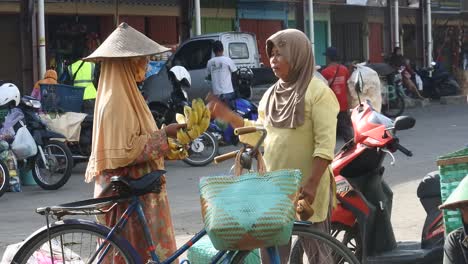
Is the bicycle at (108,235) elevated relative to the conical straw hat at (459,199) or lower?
lower

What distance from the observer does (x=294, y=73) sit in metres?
4.97

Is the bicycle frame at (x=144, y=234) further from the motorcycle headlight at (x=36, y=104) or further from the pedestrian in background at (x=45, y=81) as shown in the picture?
the pedestrian in background at (x=45, y=81)

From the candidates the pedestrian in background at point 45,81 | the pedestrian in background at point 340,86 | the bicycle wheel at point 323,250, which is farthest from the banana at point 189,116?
the pedestrian in background at point 340,86

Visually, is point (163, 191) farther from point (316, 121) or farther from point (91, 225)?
point (316, 121)

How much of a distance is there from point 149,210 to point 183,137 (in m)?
0.43

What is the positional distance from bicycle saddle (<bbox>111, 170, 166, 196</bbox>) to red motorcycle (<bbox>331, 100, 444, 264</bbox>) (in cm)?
137

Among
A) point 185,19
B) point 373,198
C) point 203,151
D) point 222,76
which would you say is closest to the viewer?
point 373,198

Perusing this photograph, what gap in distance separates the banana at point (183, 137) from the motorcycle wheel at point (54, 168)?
23.5ft

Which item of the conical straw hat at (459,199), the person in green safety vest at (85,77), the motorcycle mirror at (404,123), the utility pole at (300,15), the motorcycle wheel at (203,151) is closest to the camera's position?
the conical straw hat at (459,199)

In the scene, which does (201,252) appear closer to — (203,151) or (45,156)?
(45,156)

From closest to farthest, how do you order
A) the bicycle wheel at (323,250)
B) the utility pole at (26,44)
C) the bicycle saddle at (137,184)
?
1. the bicycle wheel at (323,250)
2. the bicycle saddle at (137,184)
3. the utility pole at (26,44)

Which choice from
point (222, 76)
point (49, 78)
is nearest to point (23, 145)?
point (49, 78)

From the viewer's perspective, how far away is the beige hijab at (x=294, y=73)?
4918mm

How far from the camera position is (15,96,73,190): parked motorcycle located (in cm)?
1213
